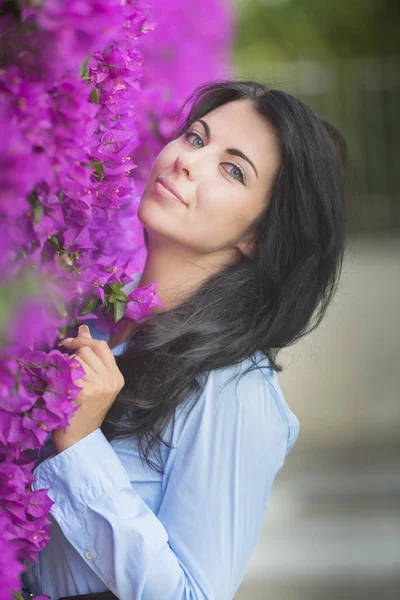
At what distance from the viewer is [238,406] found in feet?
5.40

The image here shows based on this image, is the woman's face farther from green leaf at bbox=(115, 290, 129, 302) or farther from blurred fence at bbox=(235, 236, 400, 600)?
blurred fence at bbox=(235, 236, 400, 600)

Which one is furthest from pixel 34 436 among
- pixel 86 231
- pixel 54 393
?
pixel 86 231

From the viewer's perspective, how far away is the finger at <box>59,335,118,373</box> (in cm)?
147

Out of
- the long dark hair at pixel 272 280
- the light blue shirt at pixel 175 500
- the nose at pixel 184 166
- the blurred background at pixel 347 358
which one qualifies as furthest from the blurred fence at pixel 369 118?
the light blue shirt at pixel 175 500

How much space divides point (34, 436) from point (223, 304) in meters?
0.68

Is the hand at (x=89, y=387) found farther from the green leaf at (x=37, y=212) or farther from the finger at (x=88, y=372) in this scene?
the green leaf at (x=37, y=212)

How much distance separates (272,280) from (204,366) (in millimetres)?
292

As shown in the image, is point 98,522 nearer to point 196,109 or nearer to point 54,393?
point 54,393

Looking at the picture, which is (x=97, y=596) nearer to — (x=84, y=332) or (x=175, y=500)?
(x=175, y=500)

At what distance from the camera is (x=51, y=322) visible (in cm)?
120

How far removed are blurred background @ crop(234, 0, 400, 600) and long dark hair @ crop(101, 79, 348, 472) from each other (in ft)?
0.73

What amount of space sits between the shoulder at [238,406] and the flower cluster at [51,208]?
7.7 inches

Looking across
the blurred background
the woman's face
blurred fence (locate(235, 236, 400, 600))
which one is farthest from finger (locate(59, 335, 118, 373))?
blurred fence (locate(235, 236, 400, 600))

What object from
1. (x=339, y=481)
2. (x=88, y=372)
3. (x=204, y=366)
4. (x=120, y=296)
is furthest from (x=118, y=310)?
(x=339, y=481)
